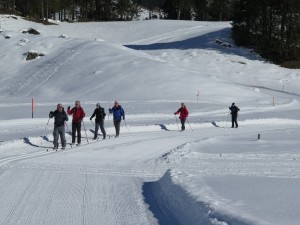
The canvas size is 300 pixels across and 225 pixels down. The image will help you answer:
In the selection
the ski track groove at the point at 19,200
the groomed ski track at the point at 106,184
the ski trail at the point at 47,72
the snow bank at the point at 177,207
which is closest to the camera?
the snow bank at the point at 177,207

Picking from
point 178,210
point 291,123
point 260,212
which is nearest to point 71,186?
point 178,210

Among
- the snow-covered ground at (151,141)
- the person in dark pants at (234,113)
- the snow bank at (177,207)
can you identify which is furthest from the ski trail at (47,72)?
the snow bank at (177,207)

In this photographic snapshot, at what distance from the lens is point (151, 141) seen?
62.2 ft

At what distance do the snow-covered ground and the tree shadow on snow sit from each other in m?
0.27

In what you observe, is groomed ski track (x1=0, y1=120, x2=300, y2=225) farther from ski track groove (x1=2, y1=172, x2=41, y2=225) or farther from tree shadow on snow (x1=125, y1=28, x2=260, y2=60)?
tree shadow on snow (x1=125, y1=28, x2=260, y2=60)

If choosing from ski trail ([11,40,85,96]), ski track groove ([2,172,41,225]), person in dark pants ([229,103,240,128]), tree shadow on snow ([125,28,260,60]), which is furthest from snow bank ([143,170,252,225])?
tree shadow on snow ([125,28,260,60])

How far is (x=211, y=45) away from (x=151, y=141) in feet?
137

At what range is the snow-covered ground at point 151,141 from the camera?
774 centimetres

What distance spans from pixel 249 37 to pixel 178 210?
A: 52.0 metres

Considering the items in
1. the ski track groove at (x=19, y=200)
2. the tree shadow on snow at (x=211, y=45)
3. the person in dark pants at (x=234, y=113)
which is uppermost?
the tree shadow on snow at (x=211, y=45)

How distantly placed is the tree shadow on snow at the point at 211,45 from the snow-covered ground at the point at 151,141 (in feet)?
0.87

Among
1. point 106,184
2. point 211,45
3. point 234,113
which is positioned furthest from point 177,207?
point 211,45

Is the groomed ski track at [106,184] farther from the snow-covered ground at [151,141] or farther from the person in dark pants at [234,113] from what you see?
the person in dark pants at [234,113]

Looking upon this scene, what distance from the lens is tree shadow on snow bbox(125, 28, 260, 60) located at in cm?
5612
